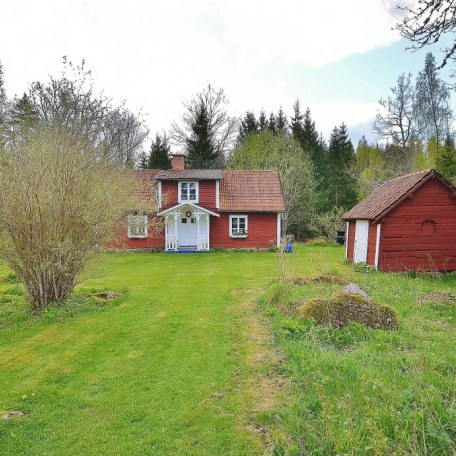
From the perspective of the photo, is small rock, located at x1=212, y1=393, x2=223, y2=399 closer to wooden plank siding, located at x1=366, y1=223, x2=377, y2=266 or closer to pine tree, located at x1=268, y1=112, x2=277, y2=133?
wooden plank siding, located at x1=366, y1=223, x2=377, y2=266

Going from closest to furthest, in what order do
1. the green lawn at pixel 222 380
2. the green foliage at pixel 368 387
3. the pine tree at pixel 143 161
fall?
1. the green foliage at pixel 368 387
2. the green lawn at pixel 222 380
3. the pine tree at pixel 143 161

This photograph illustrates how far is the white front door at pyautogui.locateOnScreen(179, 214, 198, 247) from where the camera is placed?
22047 millimetres

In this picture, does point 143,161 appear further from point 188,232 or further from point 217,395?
point 217,395

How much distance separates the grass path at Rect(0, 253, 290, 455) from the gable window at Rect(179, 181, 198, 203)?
13.0 metres

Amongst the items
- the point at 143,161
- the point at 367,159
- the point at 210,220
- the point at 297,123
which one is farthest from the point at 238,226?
the point at 367,159

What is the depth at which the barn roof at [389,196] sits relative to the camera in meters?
13.2

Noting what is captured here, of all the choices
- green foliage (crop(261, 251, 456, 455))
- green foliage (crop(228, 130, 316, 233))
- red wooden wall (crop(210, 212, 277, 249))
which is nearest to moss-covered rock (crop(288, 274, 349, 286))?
green foliage (crop(261, 251, 456, 455))

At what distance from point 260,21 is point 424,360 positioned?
9.32 metres

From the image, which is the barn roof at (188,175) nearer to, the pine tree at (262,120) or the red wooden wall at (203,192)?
the red wooden wall at (203,192)

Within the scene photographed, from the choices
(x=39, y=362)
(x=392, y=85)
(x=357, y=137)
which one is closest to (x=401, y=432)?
(x=39, y=362)

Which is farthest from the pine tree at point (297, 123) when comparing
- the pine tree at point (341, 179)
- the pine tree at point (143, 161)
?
the pine tree at point (143, 161)

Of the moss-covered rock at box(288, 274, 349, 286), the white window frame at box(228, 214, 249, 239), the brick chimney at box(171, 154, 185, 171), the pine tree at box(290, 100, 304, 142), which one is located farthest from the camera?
the pine tree at box(290, 100, 304, 142)

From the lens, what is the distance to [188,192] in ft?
72.0

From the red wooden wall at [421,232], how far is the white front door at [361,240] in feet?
4.18
